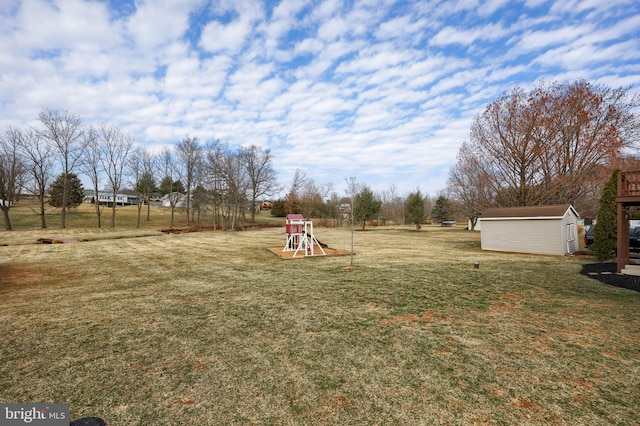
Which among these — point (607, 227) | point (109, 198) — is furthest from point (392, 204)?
point (109, 198)

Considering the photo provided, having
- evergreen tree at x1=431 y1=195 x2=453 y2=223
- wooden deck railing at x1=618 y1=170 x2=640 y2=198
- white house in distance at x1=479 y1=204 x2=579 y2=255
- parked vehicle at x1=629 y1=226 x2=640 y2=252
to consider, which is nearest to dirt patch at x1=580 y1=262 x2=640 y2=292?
wooden deck railing at x1=618 y1=170 x2=640 y2=198

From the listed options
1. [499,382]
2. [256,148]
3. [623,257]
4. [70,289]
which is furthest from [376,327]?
[256,148]

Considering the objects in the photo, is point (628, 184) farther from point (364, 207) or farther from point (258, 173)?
point (258, 173)

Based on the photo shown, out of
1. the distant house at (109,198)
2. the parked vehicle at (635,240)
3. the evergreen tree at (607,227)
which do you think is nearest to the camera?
the evergreen tree at (607,227)

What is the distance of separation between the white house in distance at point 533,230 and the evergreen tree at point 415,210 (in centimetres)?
2139

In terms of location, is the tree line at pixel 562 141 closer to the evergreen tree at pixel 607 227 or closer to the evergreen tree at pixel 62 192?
the evergreen tree at pixel 607 227

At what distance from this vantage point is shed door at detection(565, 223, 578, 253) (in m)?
15.5

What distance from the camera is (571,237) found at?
15922 mm

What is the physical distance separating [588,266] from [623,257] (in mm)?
1696

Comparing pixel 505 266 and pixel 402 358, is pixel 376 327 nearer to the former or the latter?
pixel 402 358

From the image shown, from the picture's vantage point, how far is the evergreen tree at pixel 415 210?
1555 inches

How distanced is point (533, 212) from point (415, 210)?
2379cm

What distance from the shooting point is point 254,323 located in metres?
5.54

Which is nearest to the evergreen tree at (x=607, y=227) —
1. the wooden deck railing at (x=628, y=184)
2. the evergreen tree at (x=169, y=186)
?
the wooden deck railing at (x=628, y=184)
